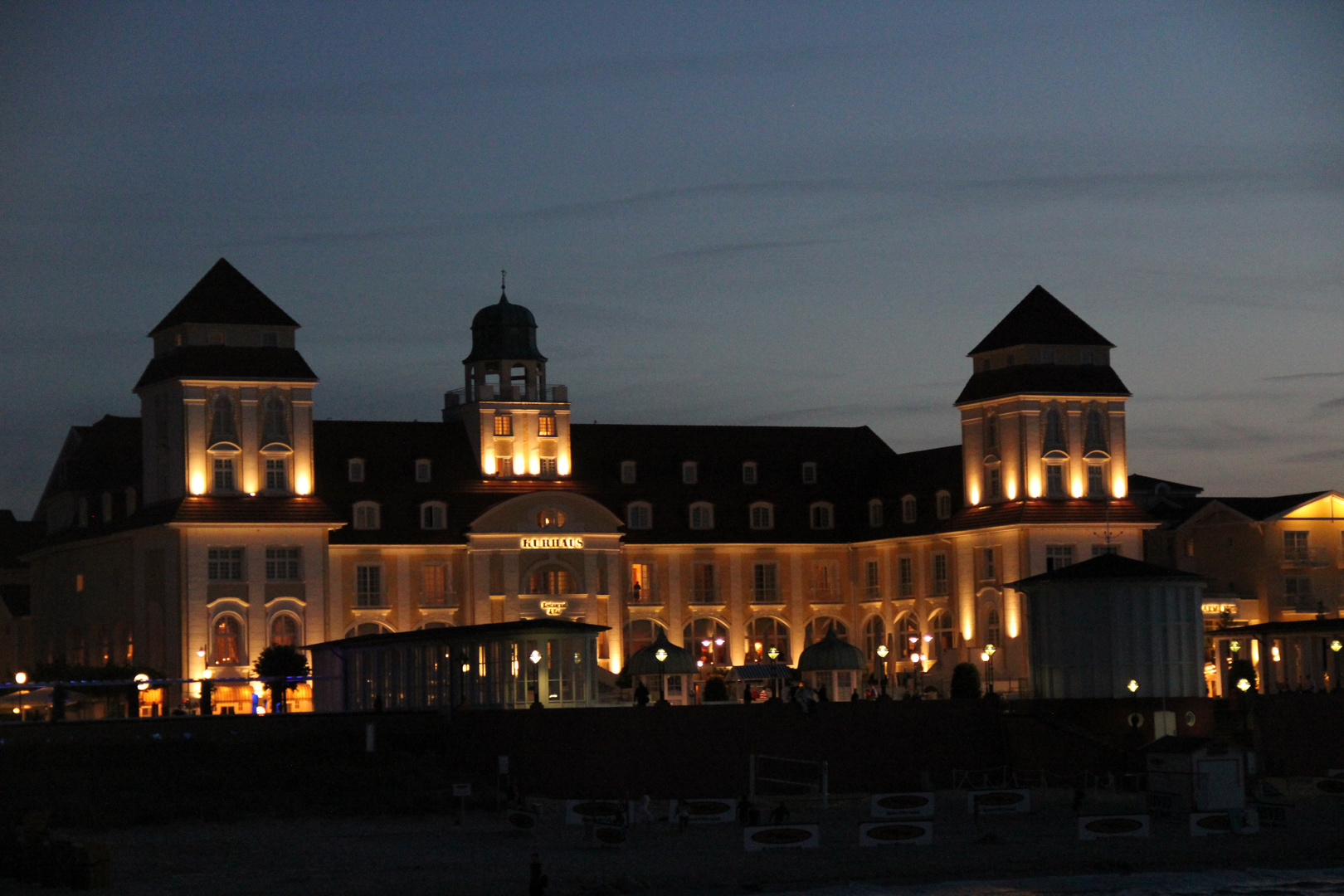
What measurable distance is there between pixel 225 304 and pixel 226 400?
14.1ft

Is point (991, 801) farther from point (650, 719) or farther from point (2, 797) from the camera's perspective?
point (2, 797)

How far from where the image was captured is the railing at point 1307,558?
127 meters

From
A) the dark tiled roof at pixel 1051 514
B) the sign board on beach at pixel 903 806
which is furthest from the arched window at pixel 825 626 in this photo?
the sign board on beach at pixel 903 806

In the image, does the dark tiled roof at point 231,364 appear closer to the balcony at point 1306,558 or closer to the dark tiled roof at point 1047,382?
the dark tiled roof at point 1047,382

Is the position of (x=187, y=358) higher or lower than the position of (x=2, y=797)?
higher

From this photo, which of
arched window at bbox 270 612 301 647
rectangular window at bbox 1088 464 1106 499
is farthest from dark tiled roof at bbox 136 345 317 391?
rectangular window at bbox 1088 464 1106 499

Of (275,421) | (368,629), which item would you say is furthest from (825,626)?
(275,421)

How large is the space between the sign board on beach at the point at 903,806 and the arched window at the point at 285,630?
119 ft

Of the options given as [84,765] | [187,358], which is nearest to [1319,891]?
[84,765]

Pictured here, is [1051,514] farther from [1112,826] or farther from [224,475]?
[1112,826]

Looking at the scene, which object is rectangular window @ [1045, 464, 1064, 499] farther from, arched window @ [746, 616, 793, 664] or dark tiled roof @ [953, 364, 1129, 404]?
arched window @ [746, 616, 793, 664]

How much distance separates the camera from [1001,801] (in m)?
84.2

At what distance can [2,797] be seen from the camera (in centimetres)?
7975

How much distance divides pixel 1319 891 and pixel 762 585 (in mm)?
59638
